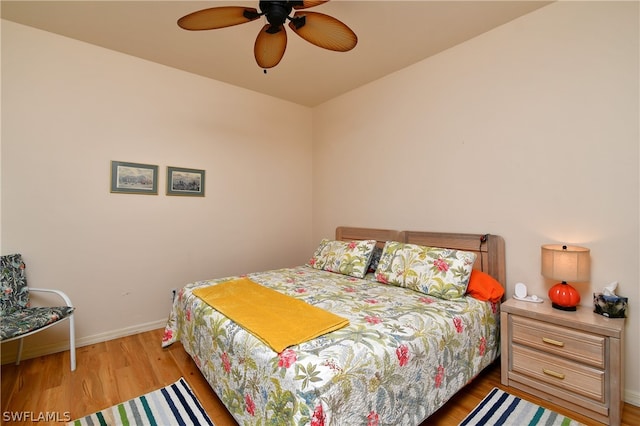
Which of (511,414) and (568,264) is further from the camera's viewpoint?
(568,264)

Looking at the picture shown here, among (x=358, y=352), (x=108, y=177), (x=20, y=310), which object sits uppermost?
(x=108, y=177)

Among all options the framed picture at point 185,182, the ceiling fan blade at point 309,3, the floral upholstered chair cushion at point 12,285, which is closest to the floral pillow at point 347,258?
the framed picture at point 185,182

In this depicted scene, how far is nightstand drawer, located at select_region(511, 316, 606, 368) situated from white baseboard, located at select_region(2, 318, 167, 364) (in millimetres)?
3190

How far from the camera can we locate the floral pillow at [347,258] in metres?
2.76

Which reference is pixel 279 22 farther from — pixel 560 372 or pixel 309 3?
pixel 560 372

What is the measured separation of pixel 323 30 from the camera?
172cm

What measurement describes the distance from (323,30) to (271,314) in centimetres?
170

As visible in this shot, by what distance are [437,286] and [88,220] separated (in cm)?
301

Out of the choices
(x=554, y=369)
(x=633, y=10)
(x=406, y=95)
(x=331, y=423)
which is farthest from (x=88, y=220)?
(x=633, y=10)

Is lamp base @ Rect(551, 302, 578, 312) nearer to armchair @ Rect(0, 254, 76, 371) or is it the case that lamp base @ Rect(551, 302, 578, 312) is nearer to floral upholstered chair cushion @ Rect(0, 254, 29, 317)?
armchair @ Rect(0, 254, 76, 371)

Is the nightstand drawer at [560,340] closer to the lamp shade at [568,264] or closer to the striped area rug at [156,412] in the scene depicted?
the lamp shade at [568,264]

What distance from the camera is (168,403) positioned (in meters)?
1.82

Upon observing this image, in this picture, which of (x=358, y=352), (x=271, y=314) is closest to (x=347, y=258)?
(x=271, y=314)

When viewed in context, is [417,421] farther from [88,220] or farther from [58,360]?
[88,220]
